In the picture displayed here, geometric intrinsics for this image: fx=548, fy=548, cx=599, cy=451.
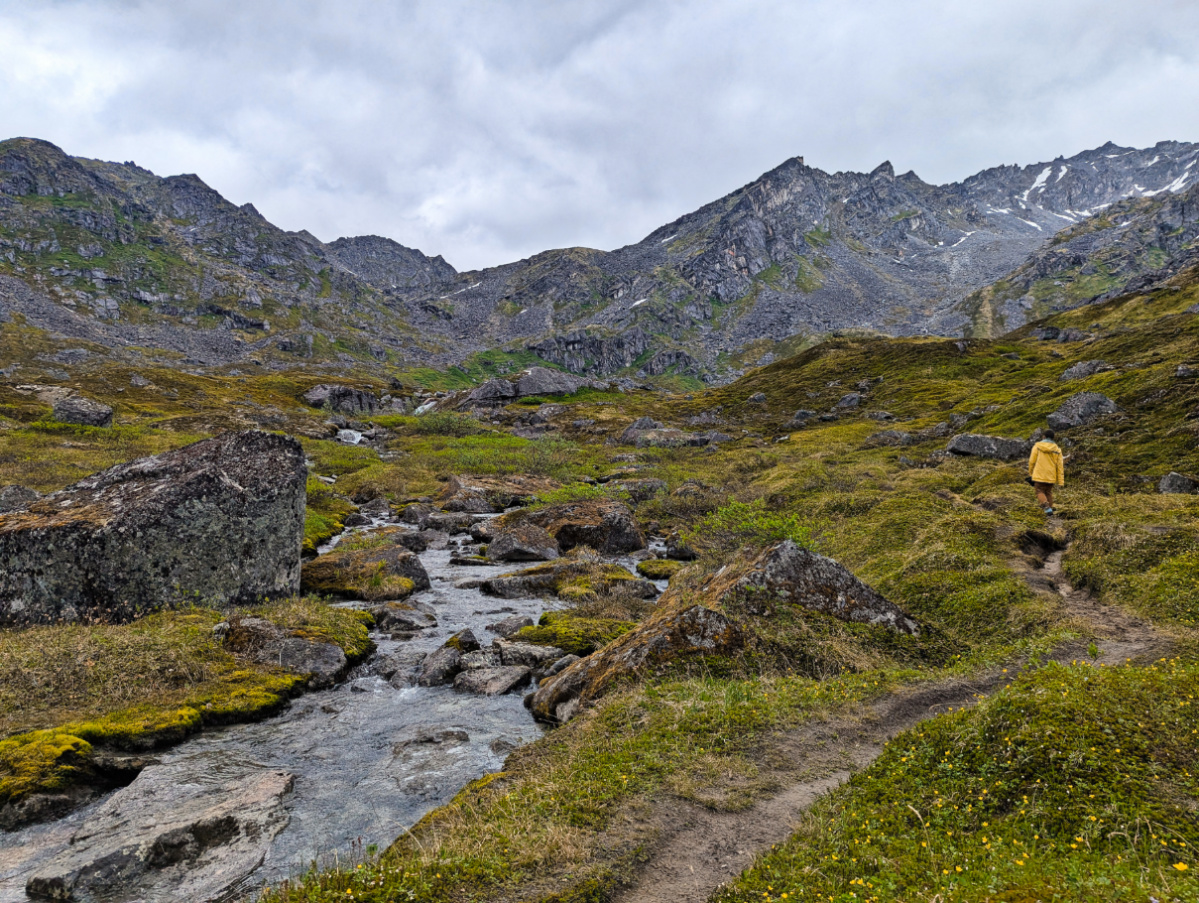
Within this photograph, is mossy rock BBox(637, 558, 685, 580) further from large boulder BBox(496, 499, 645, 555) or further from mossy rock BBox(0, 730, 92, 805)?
mossy rock BBox(0, 730, 92, 805)

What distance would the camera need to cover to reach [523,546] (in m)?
34.2

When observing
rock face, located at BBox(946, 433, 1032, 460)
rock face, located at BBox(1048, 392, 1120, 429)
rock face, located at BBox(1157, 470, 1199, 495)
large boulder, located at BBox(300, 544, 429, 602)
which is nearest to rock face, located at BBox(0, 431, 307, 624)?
large boulder, located at BBox(300, 544, 429, 602)

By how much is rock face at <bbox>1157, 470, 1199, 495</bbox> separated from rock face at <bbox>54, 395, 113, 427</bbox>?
93.7m

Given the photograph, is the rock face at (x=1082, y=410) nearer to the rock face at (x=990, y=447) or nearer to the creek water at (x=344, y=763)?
the rock face at (x=990, y=447)

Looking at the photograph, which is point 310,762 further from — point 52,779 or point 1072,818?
point 1072,818

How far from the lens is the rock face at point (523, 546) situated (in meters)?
33.8

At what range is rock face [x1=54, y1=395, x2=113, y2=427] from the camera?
209 ft

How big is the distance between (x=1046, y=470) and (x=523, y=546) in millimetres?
27266

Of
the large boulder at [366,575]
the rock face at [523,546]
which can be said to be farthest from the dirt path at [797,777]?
the rock face at [523,546]

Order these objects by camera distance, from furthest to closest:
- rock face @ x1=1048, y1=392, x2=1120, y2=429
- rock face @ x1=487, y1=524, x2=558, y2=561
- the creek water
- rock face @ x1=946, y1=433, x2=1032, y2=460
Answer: rock face @ x1=946, y1=433, x2=1032, y2=460, rock face @ x1=1048, y1=392, x2=1120, y2=429, rock face @ x1=487, y1=524, x2=558, y2=561, the creek water

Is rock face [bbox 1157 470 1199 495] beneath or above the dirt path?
above

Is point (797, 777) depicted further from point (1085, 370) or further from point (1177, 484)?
point (1085, 370)

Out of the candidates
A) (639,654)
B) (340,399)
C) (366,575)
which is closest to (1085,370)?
(639,654)

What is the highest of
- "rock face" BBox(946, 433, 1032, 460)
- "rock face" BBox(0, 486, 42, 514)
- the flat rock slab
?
"rock face" BBox(0, 486, 42, 514)
